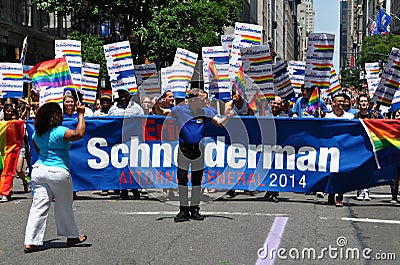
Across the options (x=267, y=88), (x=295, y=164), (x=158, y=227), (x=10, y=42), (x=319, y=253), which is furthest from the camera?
(x=10, y=42)

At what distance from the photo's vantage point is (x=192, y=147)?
10.4m

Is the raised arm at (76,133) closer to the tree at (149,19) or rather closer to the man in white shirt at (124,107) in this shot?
the man in white shirt at (124,107)

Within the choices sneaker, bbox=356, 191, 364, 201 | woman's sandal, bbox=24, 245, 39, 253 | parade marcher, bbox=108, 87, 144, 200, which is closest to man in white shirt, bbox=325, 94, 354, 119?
sneaker, bbox=356, 191, 364, 201

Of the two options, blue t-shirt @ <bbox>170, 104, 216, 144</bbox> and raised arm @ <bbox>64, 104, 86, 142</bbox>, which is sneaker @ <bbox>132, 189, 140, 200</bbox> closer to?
blue t-shirt @ <bbox>170, 104, 216, 144</bbox>

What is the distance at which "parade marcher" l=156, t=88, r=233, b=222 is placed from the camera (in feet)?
33.7

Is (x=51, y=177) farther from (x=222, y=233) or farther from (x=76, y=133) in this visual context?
(x=222, y=233)

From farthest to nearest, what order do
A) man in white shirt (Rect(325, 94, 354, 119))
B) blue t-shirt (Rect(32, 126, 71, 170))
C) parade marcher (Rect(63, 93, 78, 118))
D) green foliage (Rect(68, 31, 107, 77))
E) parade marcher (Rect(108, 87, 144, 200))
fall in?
green foliage (Rect(68, 31, 107, 77)), parade marcher (Rect(108, 87, 144, 200)), man in white shirt (Rect(325, 94, 354, 119)), parade marcher (Rect(63, 93, 78, 118)), blue t-shirt (Rect(32, 126, 71, 170))

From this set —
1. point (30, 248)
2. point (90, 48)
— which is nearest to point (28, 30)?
point (90, 48)

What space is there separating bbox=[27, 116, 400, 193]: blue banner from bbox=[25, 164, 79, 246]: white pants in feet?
13.3

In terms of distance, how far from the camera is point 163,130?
1272 centimetres

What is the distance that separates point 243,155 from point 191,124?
7.84ft

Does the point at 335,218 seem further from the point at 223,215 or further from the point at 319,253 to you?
the point at 319,253

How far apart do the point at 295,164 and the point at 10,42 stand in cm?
2885

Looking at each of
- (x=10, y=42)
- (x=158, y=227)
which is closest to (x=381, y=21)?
(x=10, y=42)
